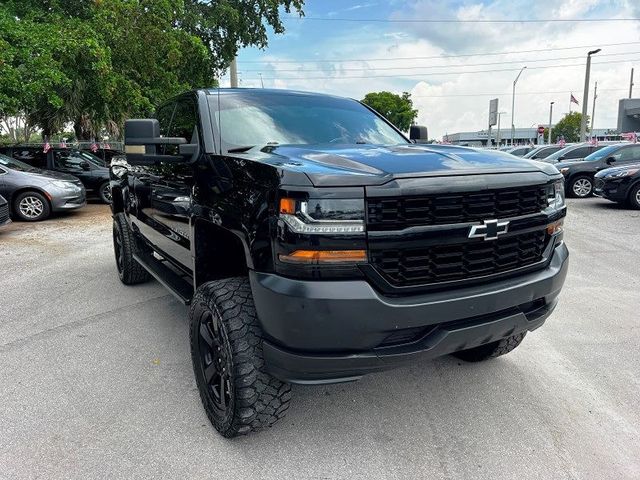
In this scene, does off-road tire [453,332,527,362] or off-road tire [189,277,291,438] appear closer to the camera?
off-road tire [189,277,291,438]

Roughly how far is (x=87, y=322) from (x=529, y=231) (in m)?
3.74

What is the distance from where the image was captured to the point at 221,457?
2.48 meters

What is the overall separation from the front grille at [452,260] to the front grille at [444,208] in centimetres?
12

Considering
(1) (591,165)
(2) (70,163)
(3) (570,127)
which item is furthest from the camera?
(3) (570,127)

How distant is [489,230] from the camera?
2.34 meters

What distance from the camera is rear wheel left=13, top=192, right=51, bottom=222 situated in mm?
10453

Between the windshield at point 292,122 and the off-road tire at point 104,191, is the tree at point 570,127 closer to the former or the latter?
the off-road tire at point 104,191

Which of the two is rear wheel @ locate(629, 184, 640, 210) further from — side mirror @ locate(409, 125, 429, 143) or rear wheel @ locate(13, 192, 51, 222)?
rear wheel @ locate(13, 192, 51, 222)

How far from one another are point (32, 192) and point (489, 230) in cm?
1081

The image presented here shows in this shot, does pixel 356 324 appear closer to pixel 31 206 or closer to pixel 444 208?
pixel 444 208

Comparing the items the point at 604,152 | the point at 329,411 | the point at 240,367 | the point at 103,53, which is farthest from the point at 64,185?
the point at 604,152

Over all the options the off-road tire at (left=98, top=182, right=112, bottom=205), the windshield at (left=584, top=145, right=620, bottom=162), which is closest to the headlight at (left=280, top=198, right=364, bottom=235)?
the off-road tire at (left=98, top=182, right=112, bottom=205)

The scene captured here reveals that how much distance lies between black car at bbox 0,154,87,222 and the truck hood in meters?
9.46

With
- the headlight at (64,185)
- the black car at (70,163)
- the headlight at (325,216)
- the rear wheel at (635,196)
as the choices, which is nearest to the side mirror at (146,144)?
the headlight at (325,216)
